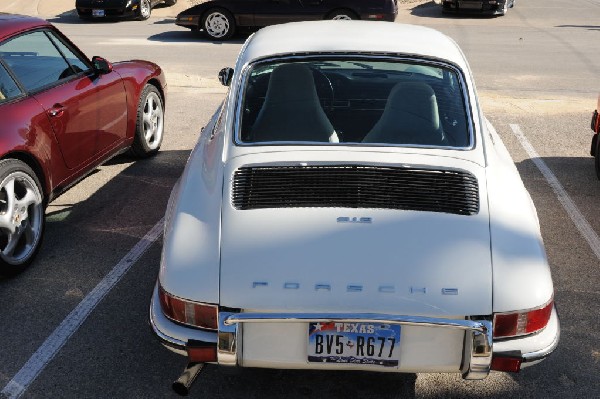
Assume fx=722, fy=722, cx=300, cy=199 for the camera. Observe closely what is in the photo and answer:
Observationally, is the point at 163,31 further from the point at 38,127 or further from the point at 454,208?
the point at 454,208

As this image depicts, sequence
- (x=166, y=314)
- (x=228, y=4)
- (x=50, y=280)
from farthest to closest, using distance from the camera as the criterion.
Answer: (x=228, y=4) → (x=50, y=280) → (x=166, y=314)

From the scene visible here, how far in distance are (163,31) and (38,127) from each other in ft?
39.5

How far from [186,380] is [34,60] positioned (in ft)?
11.3

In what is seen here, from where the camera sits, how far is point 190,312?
321 cm

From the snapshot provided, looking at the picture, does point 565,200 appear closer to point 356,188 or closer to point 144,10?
point 356,188

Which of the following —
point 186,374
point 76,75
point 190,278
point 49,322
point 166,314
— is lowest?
point 49,322

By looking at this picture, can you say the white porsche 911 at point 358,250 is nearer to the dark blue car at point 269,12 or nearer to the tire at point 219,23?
the dark blue car at point 269,12

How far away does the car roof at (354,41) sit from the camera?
4.36 m

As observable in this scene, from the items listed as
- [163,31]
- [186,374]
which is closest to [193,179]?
[186,374]

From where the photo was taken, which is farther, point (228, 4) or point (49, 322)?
point (228, 4)

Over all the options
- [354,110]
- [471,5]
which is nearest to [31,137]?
[354,110]

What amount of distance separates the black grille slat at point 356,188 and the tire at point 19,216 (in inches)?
73.9

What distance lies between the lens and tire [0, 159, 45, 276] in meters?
4.71

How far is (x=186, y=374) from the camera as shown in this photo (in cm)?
325
